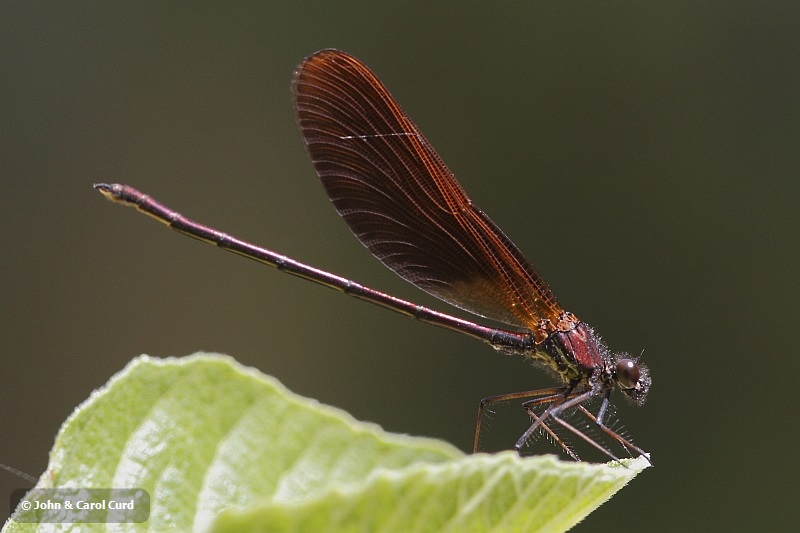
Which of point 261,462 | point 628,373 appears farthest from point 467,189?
point 261,462

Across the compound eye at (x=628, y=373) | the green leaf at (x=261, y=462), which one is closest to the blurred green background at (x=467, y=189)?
the compound eye at (x=628, y=373)

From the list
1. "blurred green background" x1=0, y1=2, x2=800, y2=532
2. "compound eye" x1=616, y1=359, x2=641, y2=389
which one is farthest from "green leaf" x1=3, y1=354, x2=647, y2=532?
"blurred green background" x1=0, y1=2, x2=800, y2=532

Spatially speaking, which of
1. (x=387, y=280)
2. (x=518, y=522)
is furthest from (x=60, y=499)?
(x=387, y=280)

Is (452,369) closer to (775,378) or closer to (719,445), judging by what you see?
(719,445)

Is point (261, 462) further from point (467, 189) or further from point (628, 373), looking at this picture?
point (467, 189)

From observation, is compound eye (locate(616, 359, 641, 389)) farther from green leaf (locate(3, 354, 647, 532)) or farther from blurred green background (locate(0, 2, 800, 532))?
blurred green background (locate(0, 2, 800, 532))

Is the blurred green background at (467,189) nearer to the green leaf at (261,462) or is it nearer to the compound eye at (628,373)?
the compound eye at (628,373)
